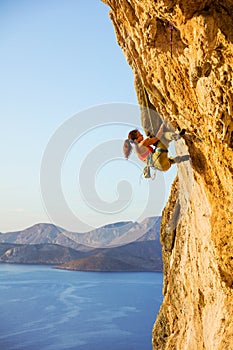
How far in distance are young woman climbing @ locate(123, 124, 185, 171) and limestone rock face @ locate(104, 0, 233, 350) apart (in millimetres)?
232

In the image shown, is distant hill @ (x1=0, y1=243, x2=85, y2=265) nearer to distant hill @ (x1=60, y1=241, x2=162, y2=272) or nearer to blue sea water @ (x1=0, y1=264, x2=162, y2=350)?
distant hill @ (x1=60, y1=241, x2=162, y2=272)

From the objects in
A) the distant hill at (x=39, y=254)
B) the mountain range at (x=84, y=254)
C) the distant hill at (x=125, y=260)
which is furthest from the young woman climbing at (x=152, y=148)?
the distant hill at (x=39, y=254)

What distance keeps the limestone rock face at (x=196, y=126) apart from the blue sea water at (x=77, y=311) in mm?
19225

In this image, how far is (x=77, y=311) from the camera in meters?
28.4

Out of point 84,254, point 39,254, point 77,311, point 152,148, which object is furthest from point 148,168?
point 39,254

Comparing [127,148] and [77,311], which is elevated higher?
[127,148]

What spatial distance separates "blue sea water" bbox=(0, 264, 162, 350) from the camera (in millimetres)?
23172

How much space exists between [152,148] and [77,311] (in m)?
27.7

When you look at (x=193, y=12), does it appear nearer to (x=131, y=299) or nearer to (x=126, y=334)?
(x=126, y=334)

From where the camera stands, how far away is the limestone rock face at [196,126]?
2.17m

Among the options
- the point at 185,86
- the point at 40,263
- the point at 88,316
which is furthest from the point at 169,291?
the point at 40,263

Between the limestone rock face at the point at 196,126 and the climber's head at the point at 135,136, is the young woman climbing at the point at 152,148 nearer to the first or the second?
the climber's head at the point at 135,136

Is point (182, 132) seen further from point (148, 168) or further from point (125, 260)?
point (125, 260)

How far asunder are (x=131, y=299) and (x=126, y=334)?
925 cm
